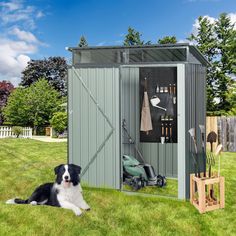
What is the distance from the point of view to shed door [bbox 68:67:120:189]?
19.8 feet

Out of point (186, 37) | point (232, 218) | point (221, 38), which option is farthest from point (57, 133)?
point (232, 218)

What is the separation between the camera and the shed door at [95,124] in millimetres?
6023

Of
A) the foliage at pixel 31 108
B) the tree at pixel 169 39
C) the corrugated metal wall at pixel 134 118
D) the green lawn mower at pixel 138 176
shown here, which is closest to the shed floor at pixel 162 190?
the green lawn mower at pixel 138 176

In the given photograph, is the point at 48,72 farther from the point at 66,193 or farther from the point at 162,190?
the point at 66,193

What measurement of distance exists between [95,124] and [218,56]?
1456 centimetres

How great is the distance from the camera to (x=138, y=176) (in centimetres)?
629

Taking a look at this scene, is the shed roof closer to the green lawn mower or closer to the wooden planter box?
the green lawn mower

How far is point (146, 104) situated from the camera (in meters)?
7.29

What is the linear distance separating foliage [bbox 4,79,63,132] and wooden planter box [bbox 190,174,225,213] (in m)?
20.8

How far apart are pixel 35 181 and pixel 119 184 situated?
1.89 meters

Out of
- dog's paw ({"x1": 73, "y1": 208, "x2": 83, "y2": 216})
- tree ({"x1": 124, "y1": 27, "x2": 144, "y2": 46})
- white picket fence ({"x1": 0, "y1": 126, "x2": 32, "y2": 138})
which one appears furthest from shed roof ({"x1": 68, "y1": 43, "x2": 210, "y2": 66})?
tree ({"x1": 124, "y1": 27, "x2": 144, "y2": 46})

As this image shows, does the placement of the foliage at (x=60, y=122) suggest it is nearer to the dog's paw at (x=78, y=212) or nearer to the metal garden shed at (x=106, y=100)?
the metal garden shed at (x=106, y=100)

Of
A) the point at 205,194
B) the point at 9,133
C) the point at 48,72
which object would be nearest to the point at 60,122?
the point at 9,133

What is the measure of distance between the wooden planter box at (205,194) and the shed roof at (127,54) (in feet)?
6.41
